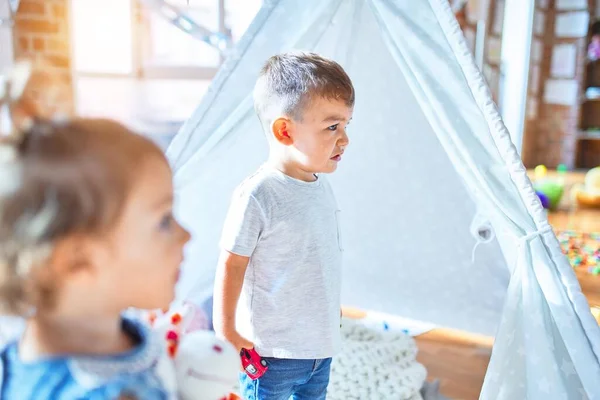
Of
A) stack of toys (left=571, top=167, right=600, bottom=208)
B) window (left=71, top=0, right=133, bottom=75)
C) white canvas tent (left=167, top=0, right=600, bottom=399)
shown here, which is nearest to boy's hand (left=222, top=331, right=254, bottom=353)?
white canvas tent (left=167, top=0, right=600, bottom=399)

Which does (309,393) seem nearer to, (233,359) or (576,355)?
(233,359)

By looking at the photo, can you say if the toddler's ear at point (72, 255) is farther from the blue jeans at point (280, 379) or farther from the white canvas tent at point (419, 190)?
the white canvas tent at point (419, 190)

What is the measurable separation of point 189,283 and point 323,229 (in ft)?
3.26

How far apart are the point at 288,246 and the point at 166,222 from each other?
422 mm

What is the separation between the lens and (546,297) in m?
1.23

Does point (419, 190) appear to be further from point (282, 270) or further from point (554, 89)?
point (554, 89)

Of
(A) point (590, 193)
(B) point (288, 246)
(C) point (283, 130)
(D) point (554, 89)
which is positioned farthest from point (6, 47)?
(D) point (554, 89)

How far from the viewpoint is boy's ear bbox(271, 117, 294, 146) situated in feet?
3.58

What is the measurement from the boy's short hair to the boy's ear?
16 millimetres

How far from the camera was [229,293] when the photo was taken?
1.03 metres

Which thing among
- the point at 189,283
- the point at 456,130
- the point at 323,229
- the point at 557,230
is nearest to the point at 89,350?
the point at 323,229

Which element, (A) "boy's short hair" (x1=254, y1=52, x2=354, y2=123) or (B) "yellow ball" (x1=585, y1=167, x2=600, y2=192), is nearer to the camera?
(A) "boy's short hair" (x1=254, y1=52, x2=354, y2=123)

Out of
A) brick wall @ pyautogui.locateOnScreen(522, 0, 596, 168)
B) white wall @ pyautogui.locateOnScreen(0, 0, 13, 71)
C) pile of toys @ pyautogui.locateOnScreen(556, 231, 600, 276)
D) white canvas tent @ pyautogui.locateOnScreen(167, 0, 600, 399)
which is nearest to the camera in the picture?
white canvas tent @ pyautogui.locateOnScreen(167, 0, 600, 399)

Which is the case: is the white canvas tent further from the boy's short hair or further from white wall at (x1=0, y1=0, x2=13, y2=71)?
white wall at (x1=0, y1=0, x2=13, y2=71)
